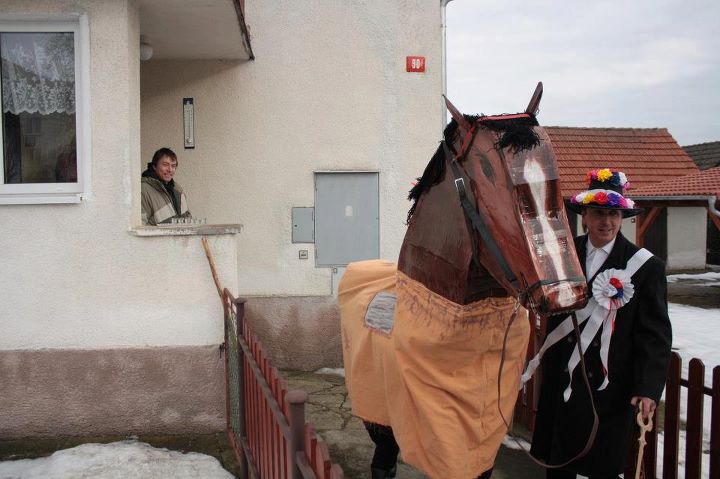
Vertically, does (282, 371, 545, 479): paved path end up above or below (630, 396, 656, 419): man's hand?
below

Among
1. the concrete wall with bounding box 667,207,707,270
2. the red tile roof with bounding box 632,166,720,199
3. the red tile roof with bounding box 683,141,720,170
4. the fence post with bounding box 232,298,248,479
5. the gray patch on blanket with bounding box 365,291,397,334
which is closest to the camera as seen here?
the gray patch on blanket with bounding box 365,291,397,334

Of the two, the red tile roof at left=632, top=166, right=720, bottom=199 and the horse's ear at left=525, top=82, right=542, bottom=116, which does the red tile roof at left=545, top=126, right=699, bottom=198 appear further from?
the horse's ear at left=525, top=82, right=542, bottom=116

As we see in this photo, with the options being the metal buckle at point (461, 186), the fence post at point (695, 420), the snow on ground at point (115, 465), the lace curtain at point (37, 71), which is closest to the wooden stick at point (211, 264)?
the snow on ground at point (115, 465)

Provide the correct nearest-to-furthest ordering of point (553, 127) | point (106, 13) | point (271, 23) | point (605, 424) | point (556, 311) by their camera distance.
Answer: point (556, 311)
point (605, 424)
point (106, 13)
point (271, 23)
point (553, 127)

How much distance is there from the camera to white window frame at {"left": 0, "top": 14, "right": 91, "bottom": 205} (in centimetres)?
402

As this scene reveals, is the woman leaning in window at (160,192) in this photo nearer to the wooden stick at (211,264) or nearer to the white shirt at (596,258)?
the wooden stick at (211,264)

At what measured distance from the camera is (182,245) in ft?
13.8

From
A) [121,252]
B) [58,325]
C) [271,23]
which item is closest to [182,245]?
[121,252]

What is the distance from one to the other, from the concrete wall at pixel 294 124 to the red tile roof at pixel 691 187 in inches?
375

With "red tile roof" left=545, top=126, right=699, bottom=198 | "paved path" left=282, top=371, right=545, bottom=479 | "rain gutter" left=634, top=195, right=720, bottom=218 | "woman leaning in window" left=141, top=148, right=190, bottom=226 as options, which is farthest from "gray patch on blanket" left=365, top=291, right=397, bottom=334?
"red tile roof" left=545, top=126, right=699, bottom=198

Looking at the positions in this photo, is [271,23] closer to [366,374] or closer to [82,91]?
[82,91]

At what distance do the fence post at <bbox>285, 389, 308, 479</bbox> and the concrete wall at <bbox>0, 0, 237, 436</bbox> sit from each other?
2.51 m

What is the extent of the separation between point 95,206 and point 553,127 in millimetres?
18540

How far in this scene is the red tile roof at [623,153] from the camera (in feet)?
59.2
